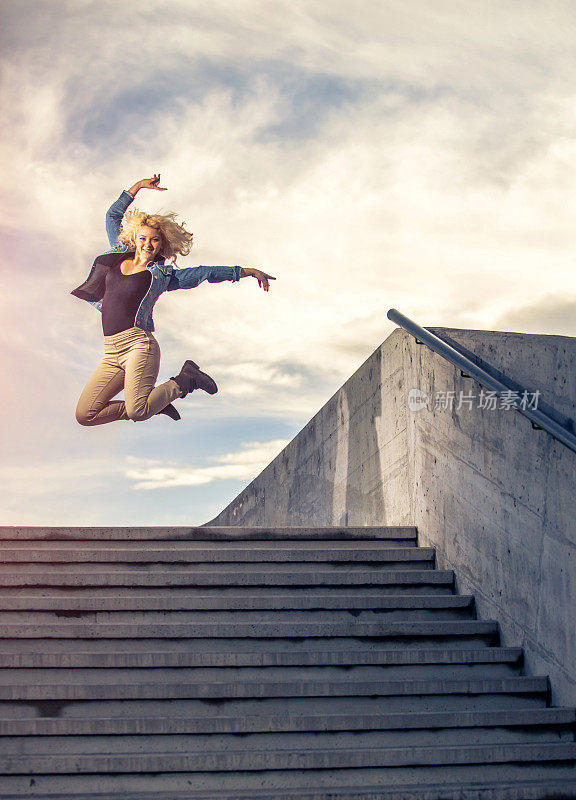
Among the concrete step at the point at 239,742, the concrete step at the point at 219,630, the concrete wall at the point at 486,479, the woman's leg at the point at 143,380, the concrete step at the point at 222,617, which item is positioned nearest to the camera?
the concrete step at the point at 239,742

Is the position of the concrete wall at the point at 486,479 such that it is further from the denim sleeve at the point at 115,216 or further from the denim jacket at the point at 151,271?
the denim sleeve at the point at 115,216

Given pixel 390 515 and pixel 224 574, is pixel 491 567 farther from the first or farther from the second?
pixel 390 515

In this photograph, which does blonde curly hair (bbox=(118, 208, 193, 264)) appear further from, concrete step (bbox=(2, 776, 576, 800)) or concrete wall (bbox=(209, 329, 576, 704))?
concrete step (bbox=(2, 776, 576, 800))

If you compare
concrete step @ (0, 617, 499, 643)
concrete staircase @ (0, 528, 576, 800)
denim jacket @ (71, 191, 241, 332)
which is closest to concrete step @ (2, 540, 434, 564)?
concrete staircase @ (0, 528, 576, 800)

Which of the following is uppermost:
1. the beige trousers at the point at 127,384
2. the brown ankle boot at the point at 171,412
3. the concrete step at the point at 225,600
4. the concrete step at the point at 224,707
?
the beige trousers at the point at 127,384

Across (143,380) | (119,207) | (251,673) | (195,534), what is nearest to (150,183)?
(119,207)

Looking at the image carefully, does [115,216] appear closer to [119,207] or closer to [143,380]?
[119,207]

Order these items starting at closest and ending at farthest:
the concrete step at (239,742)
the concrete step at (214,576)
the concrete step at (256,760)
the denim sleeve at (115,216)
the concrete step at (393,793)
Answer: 1. the concrete step at (393,793)
2. the concrete step at (256,760)
3. the concrete step at (239,742)
4. the concrete step at (214,576)
5. the denim sleeve at (115,216)

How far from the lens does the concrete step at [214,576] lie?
15.6ft

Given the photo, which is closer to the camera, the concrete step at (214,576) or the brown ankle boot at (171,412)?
the concrete step at (214,576)

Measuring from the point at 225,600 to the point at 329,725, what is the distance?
1029 millimetres

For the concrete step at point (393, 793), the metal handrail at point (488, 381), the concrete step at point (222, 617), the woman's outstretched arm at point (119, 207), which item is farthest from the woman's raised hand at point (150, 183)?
the concrete step at point (393, 793)

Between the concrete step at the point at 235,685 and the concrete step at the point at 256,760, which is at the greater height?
the concrete step at the point at 235,685

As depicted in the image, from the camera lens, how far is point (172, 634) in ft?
14.3
